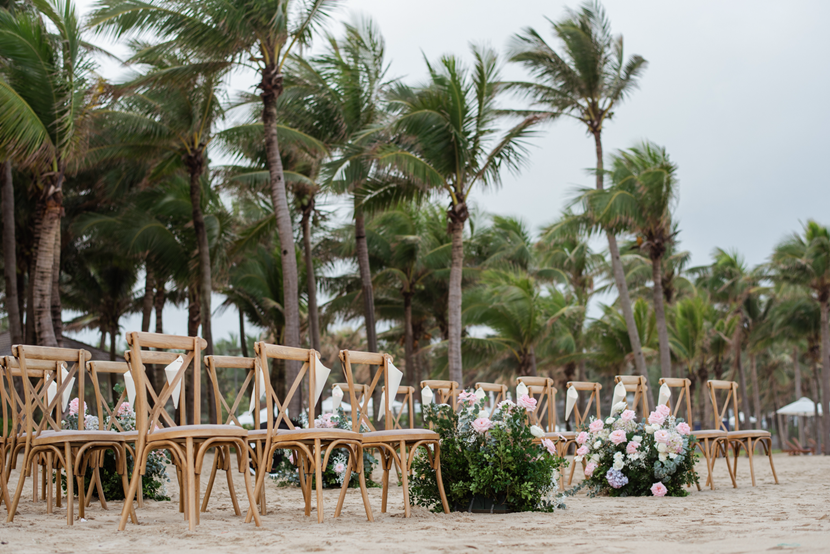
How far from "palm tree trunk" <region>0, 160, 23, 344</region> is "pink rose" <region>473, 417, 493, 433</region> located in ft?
32.7

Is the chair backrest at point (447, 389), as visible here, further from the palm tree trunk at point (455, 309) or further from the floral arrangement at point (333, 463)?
the palm tree trunk at point (455, 309)

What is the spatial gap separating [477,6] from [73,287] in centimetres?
1547

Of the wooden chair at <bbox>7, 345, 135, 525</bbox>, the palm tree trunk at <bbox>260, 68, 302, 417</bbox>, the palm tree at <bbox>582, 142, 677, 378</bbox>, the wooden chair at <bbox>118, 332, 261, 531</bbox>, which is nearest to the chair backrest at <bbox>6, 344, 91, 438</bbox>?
the wooden chair at <bbox>7, 345, 135, 525</bbox>

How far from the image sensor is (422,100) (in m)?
11.3

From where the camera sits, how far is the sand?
299cm

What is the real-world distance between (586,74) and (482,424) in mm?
12696

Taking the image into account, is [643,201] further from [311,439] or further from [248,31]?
[311,439]

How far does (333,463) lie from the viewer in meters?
6.94

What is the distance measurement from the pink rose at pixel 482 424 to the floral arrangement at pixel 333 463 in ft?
6.21

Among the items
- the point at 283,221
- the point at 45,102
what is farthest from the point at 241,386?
the point at 45,102

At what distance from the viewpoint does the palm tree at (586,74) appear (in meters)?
15.6

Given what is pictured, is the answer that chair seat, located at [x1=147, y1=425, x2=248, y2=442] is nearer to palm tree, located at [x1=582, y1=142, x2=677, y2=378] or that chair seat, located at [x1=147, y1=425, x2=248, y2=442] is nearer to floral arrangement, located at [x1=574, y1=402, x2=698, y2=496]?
floral arrangement, located at [x1=574, y1=402, x2=698, y2=496]

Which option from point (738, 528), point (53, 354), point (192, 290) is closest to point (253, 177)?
point (192, 290)

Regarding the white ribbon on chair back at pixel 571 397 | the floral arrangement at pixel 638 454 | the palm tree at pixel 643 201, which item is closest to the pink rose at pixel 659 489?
the floral arrangement at pixel 638 454
